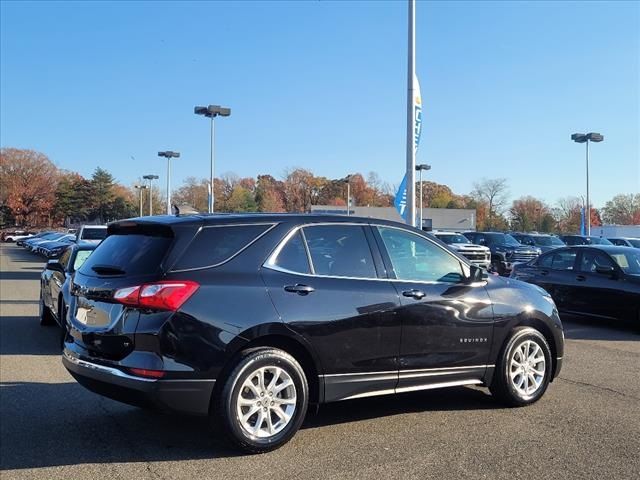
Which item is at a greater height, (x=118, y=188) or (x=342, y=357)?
(x=118, y=188)

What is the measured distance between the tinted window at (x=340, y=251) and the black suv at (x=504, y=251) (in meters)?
20.0

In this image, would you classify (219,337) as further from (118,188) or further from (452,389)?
(118,188)

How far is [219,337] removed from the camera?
4320 millimetres

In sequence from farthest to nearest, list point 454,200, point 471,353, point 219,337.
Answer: point 454,200 → point 471,353 → point 219,337

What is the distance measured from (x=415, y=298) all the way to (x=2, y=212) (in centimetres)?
9644

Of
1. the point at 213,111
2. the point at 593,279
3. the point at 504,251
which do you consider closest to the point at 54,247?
the point at 213,111

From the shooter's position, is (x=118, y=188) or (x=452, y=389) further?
(x=118, y=188)

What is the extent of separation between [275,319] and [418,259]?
165 cm

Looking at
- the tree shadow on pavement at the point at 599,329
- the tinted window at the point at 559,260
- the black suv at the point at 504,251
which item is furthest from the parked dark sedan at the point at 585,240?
the tree shadow on pavement at the point at 599,329

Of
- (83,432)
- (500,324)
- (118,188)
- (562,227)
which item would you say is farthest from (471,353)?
(118,188)

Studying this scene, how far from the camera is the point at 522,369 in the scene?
5805mm

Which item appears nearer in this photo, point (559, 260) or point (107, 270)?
point (107, 270)

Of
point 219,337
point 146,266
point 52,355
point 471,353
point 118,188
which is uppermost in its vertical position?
point 118,188

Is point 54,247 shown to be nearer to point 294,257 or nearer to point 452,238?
point 452,238
